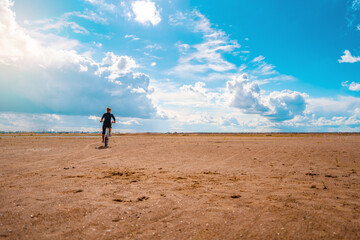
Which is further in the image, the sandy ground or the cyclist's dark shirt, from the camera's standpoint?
the cyclist's dark shirt

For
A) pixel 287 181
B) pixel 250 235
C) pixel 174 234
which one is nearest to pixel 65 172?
pixel 174 234

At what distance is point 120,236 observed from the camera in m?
3.19

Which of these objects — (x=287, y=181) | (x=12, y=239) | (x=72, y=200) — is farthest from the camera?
(x=287, y=181)

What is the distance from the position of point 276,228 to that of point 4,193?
5906 millimetres

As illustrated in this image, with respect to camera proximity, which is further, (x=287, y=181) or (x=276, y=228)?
(x=287, y=181)

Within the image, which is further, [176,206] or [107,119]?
[107,119]

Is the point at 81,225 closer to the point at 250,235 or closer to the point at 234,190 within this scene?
the point at 250,235

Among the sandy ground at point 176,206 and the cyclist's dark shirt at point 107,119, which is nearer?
the sandy ground at point 176,206

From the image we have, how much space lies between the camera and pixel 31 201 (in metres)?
4.45

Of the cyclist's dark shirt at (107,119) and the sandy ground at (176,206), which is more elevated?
the cyclist's dark shirt at (107,119)

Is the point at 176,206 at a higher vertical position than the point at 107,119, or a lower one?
lower

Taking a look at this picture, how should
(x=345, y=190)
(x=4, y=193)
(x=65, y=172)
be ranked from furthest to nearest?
1. (x=65, y=172)
2. (x=345, y=190)
3. (x=4, y=193)

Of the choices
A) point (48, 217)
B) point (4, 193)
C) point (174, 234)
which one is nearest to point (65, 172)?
point (4, 193)

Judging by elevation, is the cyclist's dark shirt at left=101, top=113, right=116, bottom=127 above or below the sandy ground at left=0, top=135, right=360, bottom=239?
above
